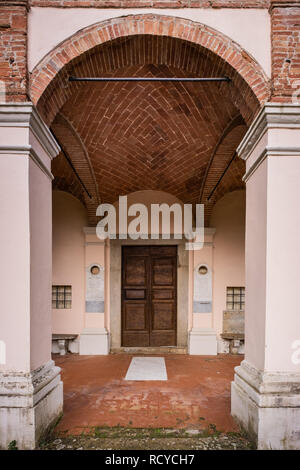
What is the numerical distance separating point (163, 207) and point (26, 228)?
424 cm

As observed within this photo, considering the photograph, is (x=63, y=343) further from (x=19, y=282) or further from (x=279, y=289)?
(x=279, y=289)

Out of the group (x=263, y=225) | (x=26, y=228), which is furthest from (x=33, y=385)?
(x=263, y=225)

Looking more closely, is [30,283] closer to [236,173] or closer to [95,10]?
[95,10]

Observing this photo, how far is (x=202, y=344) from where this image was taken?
21.5 ft

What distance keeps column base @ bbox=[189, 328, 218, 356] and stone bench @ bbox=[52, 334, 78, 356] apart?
8.77ft

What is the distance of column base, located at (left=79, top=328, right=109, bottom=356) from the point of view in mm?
6535

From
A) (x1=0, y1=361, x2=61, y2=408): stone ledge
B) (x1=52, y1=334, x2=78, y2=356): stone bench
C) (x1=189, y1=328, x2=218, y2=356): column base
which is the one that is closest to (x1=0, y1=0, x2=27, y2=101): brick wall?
(x1=0, y1=361, x2=61, y2=408): stone ledge

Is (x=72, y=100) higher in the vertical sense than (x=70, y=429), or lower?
higher

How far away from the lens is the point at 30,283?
2.91 metres

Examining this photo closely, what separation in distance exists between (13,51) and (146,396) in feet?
15.2

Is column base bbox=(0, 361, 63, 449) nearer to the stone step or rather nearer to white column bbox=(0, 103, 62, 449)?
white column bbox=(0, 103, 62, 449)

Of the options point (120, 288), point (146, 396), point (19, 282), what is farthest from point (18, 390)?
point (120, 288)

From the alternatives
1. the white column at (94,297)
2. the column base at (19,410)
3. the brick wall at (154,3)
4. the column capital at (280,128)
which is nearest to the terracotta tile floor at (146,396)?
the white column at (94,297)
